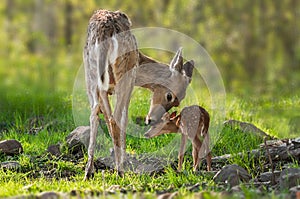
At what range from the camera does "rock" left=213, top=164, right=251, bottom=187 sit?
6082mm

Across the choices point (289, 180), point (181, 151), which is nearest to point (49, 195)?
point (289, 180)

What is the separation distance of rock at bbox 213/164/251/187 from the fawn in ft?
2.82

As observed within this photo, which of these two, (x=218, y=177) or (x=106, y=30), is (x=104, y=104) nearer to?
(x=106, y=30)

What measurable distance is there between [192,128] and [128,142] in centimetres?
178

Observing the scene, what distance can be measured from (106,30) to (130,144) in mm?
2353

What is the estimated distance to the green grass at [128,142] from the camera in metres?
5.99

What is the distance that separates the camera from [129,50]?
7.08m

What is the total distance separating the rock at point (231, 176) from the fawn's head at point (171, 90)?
4.67 feet

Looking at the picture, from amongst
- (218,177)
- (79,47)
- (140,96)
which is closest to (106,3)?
(79,47)

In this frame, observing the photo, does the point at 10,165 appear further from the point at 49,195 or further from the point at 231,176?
the point at 231,176

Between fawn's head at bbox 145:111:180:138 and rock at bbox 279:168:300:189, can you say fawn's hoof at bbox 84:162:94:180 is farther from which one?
rock at bbox 279:168:300:189

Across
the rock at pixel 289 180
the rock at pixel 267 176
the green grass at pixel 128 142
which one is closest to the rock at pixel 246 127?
the green grass at pixel 128 142

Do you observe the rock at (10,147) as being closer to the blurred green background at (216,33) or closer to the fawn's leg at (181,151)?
the fawn's leg at (181,151)

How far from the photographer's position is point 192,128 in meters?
7.15
